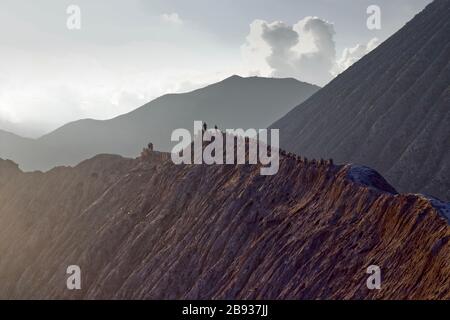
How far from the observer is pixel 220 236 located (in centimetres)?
4641

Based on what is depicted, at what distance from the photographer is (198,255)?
46719mm

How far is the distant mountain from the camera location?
102944 millimetres

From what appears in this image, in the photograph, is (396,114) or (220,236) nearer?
(220,236)

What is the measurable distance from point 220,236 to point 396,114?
294 feet

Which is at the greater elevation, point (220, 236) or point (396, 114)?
point (396, 114)

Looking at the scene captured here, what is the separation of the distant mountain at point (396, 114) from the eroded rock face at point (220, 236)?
55.0m

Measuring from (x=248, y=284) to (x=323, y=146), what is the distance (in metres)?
99.9

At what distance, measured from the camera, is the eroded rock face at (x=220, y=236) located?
32844 millimetres

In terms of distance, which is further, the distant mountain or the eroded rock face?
the distant mountain

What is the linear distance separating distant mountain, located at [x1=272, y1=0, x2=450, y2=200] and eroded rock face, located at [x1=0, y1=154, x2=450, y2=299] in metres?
55.0

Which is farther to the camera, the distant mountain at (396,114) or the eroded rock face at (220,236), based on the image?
the distant mountain at (396,114)

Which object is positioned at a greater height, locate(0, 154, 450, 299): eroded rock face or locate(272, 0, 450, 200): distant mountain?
locate(272, 0, 450, 200): distant mountain
